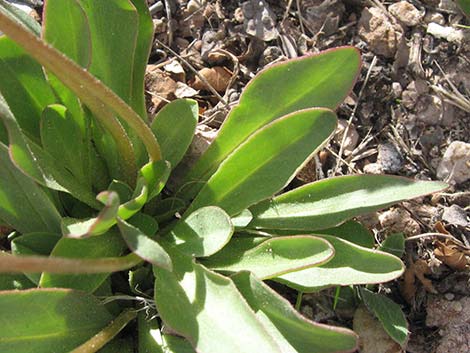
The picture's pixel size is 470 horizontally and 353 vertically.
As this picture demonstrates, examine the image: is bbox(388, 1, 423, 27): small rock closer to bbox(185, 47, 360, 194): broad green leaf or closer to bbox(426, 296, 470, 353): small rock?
bbox(185, 47, 360, 194): broad green leaf

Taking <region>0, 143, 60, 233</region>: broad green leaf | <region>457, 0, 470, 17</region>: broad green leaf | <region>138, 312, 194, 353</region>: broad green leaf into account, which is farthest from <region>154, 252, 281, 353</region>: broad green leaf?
<region>457, 0, 470, 17</region>: broad green leaf

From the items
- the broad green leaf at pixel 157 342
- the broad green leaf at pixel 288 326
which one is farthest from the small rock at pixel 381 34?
the broad green leaf at pixel 157 342

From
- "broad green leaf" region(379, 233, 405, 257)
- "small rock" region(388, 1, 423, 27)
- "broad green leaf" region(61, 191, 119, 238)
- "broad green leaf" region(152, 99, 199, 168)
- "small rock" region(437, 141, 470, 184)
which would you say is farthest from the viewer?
"small rock" region(388, 1, 423, 27)

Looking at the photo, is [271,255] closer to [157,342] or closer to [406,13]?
[157,342]

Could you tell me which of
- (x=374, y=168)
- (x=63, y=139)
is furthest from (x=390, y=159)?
(x=63, y=139)

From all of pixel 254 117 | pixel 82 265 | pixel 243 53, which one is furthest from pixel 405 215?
pixel 82 265
